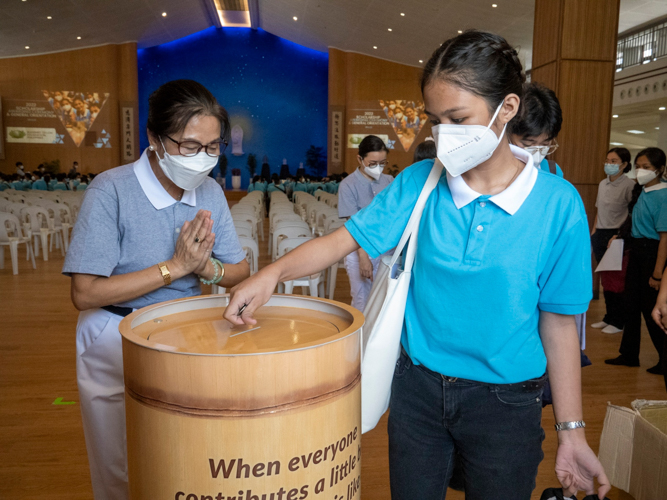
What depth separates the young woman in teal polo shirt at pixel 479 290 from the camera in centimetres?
110

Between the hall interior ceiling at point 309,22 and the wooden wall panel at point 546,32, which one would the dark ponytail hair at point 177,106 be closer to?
the wooden wall panel at point 546,32

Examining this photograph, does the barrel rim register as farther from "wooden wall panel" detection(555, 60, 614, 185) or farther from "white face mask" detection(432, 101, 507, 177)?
"wooden wall panel" detection(555, 60, 614, 185)

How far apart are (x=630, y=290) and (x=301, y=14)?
54.9 feet

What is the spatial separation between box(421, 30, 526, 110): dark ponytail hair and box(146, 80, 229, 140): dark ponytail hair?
0.60m

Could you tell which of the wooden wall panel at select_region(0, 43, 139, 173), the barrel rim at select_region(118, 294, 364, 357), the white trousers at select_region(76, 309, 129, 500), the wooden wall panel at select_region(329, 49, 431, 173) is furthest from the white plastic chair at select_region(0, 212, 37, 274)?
the wooden wall panel at select_region(329, 49, 431, 173)

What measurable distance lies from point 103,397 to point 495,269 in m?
1.05

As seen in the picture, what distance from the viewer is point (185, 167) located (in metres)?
1.44

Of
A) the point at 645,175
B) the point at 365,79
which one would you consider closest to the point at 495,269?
the point at 645,175

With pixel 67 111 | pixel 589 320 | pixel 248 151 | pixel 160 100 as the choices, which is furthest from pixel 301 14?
pixel 160 100

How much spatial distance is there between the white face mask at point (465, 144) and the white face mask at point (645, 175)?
11.1ft

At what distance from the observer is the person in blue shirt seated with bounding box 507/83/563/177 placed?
1.89 meters

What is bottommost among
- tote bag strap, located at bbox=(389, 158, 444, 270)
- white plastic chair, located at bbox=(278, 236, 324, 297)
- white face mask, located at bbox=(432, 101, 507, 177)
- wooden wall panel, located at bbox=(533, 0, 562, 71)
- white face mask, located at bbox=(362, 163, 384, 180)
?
white plastic chair, located at bbox=(278, 236, 324, 297)

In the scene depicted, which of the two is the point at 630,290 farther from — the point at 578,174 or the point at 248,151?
the point at 248,151

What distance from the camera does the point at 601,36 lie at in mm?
5648
